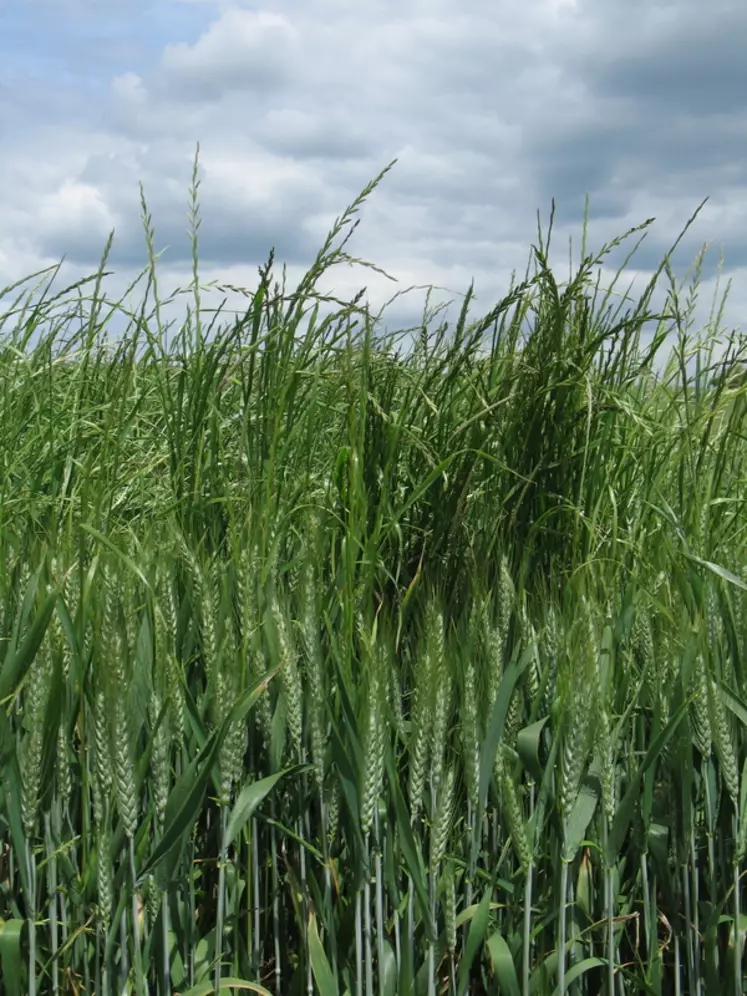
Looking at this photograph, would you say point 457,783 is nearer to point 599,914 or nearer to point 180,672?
point 599,914

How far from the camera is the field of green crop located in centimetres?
110

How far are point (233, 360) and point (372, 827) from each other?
86 centimetres

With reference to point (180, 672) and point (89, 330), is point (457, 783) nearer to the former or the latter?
point (180, 672)

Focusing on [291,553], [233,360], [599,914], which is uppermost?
[233,360]

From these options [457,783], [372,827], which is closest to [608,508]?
[457,783]

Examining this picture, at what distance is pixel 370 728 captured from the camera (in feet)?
3.47

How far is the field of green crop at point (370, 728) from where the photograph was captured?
1098 millimetres

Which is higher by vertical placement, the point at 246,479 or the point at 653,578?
the point at 246,479

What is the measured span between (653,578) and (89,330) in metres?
1.26

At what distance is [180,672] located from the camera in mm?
1135

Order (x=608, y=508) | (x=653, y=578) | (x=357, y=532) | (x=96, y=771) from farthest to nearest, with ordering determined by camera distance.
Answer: (x=608, y=508), (x=653, y=578), (x=357, y=532), (x=96, y=771)

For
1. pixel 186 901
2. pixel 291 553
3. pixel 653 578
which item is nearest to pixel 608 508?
pixel 653 578

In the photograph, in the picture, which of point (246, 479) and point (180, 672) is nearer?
point (180, 672)

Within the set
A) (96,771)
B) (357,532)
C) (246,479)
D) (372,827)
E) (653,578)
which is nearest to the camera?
(96,771)
